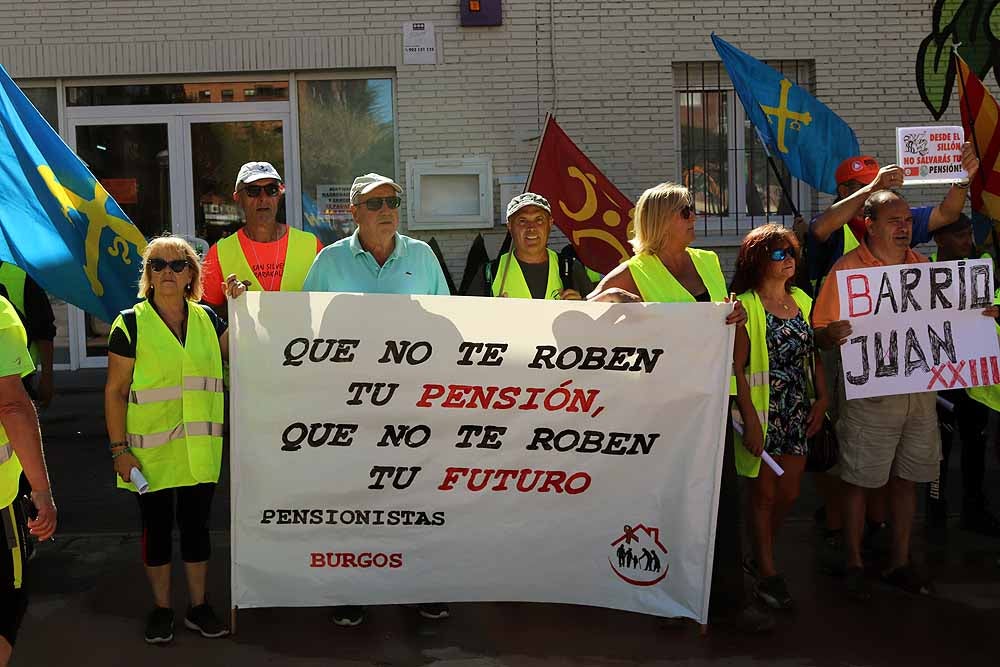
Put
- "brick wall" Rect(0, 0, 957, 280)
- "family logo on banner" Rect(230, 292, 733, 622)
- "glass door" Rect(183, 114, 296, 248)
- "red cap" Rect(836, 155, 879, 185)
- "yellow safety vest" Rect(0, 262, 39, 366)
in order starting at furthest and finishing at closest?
"glass door" Rect(183, 114, 296, 248)
"brick wall" Rect(0, 0, 957, 280)
"red cap" Rect(836, 155, 879, 185)
"yellow safety vest" Rect(0, 262, 39, 366)
"family logo on banner" Rect(230, 292, 733, 622)

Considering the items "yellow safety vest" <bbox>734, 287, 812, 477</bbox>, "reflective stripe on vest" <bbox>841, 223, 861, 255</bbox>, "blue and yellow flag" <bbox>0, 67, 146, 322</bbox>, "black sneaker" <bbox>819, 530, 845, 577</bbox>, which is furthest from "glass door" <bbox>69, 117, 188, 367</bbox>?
"yellow safety vest" <bbox>734, 287, 812, 477</bbox>

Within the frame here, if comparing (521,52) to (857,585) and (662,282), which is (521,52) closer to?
(662,282)

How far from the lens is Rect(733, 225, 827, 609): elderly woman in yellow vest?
4684 millimetres

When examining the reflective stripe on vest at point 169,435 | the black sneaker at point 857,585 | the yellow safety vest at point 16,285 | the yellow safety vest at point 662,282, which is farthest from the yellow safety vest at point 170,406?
the black sneaker at point 857,585

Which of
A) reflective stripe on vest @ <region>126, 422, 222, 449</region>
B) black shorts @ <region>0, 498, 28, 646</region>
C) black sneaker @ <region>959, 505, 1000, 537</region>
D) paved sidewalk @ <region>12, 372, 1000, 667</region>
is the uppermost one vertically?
reflective stripe on vest @ <region>126, 422, 222, 449</region>

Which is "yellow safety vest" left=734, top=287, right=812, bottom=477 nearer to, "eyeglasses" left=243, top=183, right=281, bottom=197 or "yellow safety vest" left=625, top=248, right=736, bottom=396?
"yellow safety vest" left=625, top=248, right=736, bottom=396

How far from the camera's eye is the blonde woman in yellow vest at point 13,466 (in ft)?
10.3

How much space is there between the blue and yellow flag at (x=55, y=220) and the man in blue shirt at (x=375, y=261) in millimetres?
939

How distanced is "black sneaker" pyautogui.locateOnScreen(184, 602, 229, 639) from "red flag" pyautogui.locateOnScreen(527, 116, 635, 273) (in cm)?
349

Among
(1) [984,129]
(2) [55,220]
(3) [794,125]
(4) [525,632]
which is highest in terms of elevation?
(3) [794,125]

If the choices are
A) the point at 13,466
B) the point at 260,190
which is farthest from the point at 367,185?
the point at 13,466

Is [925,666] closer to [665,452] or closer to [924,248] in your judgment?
[665,452]

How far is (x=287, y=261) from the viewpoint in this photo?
5.15 meters

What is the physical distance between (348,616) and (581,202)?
11.3 ft
